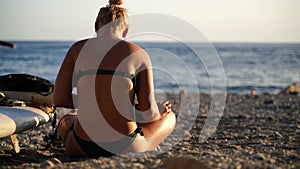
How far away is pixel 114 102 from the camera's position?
4.23m

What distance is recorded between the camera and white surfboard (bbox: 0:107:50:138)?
14.6 ft

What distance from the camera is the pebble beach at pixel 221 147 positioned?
3.85m

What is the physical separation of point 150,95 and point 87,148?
82cm

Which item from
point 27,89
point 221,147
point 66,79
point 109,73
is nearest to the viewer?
point 109,73

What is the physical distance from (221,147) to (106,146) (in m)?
1.86

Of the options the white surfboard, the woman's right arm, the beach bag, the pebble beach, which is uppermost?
the woman's right arm

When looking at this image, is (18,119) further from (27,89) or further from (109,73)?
(109,73)

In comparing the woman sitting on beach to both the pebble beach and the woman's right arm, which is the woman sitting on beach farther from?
the pebble beach

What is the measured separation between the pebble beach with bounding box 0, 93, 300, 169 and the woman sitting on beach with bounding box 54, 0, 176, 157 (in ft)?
0.59

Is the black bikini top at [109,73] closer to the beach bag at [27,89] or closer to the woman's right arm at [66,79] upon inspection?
the woman's right arm at [66,79]

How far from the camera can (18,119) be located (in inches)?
183

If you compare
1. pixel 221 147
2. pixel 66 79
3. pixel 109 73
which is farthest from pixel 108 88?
pixel 221 147

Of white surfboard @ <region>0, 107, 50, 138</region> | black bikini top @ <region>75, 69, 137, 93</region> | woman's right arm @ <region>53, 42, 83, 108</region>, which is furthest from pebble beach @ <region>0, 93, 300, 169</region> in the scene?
black bikini top @ <region>75, 69, 137, 93</region>

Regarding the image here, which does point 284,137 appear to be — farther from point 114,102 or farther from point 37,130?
point 37,130
